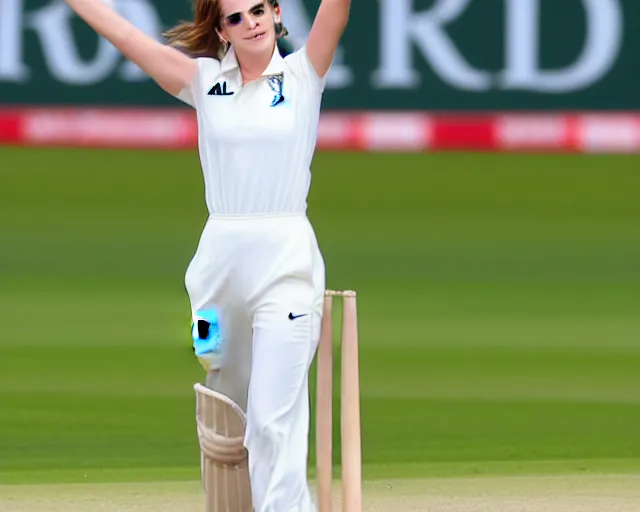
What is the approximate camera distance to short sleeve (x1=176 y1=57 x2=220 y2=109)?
3955 mm

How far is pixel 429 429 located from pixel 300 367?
2.92 m

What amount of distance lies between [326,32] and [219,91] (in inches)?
11.3

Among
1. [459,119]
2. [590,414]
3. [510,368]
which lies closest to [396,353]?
[510,368]

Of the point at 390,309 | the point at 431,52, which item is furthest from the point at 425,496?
the point at 431,52

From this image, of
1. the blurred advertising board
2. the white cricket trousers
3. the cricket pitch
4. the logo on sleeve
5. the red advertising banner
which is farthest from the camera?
the red advertising banner

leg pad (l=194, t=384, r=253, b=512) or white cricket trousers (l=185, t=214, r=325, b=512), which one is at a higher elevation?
white cricket trousers (l=185, t=214, r=325, b=512)

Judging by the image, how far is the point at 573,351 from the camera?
27.0ft

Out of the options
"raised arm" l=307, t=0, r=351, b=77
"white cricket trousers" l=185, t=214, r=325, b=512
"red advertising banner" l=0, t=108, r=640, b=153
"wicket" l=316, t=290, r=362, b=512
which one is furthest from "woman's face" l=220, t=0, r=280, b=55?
"red advertising banner" l=0, t=108, r=640, b=153

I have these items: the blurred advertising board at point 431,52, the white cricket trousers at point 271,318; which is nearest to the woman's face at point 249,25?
the white cricket trousers at point 271,318

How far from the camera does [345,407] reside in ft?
13.0

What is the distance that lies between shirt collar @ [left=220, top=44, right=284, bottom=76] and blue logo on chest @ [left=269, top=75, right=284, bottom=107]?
2 cm

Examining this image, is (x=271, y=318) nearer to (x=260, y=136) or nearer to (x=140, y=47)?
(x=260, y=136)

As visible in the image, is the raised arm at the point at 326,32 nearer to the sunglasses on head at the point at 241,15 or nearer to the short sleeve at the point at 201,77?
the sunglasses on head at the point at 241,15

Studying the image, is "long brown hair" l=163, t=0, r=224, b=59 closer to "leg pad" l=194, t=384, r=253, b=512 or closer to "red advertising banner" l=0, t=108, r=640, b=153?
"leg pad" l=194, t=384, r=253, b=512
